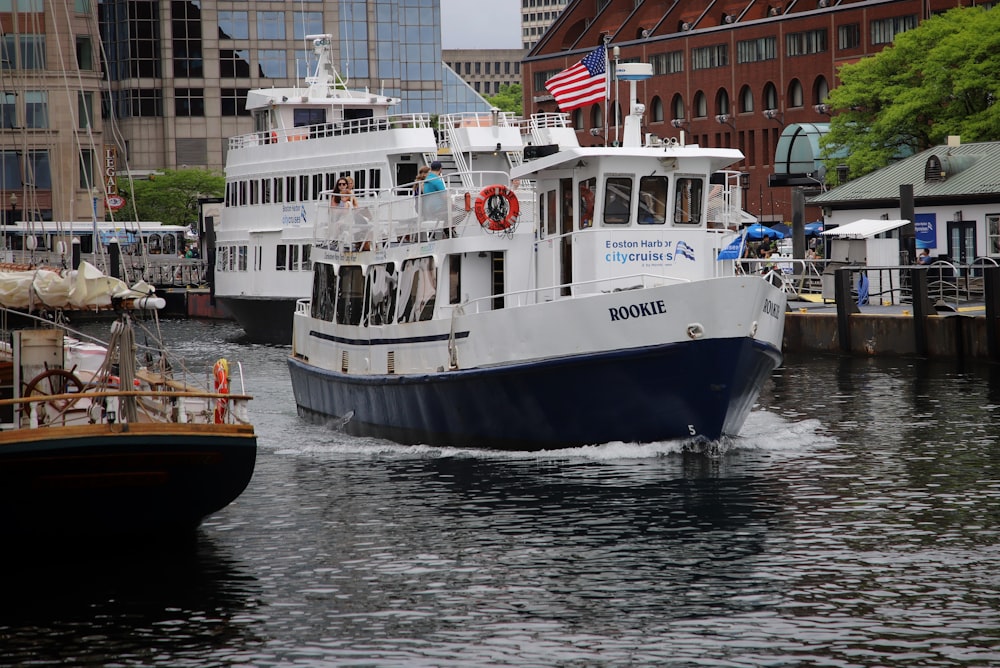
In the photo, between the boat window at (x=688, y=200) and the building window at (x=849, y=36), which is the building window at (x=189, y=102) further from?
the boat window at (x=688, y=200)

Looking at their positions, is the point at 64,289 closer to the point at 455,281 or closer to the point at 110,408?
the point at 110,408

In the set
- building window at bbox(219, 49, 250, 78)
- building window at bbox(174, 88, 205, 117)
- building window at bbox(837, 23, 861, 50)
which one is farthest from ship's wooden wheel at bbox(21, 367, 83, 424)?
building window at bbox(219, 49, 250, 78)

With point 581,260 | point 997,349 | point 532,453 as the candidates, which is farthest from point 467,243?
point 997,349

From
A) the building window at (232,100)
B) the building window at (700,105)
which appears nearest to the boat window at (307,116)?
the building window at (700,105)

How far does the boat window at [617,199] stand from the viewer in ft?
84.6

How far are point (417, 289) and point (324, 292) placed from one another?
189 inches

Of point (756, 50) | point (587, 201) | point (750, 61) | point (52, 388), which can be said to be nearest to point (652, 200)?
point (587, 201)

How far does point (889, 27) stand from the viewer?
10138cm

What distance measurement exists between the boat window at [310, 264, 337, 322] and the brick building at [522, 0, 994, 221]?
206 feet

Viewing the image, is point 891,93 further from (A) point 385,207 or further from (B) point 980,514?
(B) point 980,514

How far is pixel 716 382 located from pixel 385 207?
8848 mm

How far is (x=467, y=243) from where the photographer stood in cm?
2694

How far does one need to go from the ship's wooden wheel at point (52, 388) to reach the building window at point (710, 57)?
103 metres

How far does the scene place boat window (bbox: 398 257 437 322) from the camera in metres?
27.5
